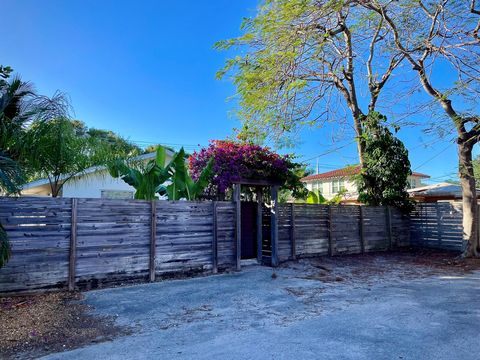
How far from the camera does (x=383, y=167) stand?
13.9 meters

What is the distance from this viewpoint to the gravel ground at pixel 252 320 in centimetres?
405

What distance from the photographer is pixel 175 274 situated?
27.1ft

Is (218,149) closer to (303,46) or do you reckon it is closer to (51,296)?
(303,46)

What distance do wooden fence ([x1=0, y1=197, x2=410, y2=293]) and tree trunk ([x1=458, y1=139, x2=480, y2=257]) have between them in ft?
19.5

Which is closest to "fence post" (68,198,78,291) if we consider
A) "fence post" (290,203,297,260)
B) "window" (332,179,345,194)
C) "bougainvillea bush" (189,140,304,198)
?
"bougainvillea bush" (189,140,304,198)

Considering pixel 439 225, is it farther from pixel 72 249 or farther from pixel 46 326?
pixel 46 326

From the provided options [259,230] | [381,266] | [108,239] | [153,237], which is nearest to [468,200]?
[381,266]

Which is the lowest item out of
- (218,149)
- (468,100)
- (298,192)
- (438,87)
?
(298,192)

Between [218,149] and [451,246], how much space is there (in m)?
10.2

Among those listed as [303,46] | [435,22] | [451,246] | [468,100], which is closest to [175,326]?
[303,46]

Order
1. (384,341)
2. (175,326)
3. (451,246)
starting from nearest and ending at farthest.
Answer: (384,341) → (175,326) → (451,246)

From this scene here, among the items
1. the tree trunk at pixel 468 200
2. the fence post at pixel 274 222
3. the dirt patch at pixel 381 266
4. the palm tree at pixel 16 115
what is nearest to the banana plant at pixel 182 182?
the fence post at pixel 274 222

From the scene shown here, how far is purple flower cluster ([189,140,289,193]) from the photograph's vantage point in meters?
9.24

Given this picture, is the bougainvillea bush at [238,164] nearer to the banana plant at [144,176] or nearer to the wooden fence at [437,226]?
the banana plant at [144,176]
